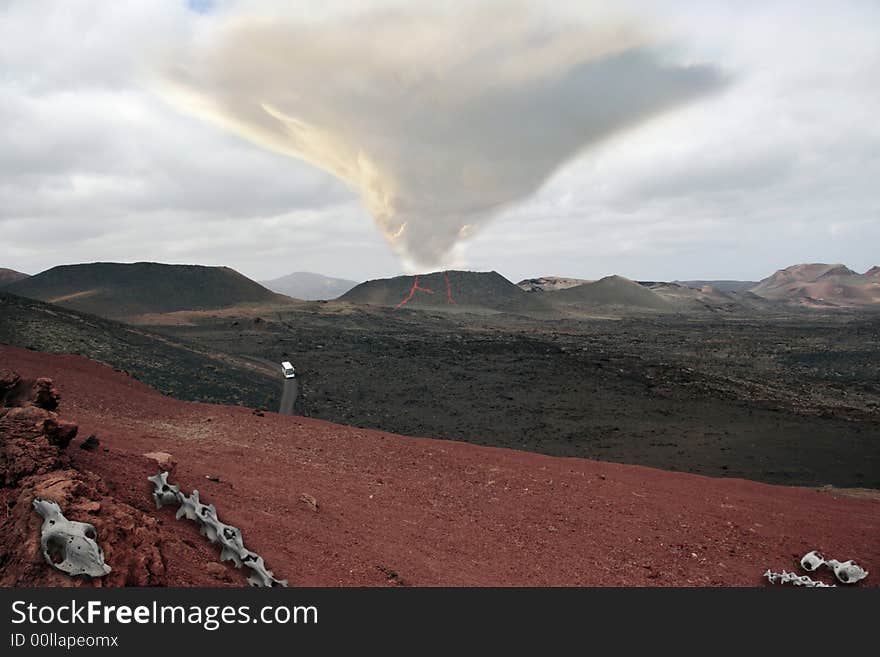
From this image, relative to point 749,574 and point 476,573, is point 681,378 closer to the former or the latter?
point 749,574

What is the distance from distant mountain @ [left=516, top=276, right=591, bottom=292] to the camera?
510ft

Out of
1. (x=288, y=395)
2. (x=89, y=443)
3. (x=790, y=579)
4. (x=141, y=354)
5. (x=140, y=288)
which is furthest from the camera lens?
(x=140, y=288)

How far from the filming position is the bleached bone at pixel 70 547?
13.9ft

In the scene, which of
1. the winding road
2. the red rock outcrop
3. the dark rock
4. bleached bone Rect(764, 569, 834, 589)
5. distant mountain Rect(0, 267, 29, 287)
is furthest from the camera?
distant mountain Rect(0, 267, 29, 287)

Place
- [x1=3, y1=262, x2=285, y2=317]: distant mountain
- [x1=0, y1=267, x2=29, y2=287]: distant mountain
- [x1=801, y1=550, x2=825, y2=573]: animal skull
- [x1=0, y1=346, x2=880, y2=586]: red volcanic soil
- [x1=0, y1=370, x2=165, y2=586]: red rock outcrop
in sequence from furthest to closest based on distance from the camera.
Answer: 1. [x1=0, y1=267, x2=29, y2=287]: distant mountain
2. [x1=3, y1=262, x2=285, y2=317]: distant mountain
3. [x1=801, y1=550, x2=825, y2=573]: animal skull
4. [x1=0, y1=346, x2=880, y2=586]: red volcanic soil
5. [x1=0, y1=370, x2=165, y2=586]: red rock outcrop

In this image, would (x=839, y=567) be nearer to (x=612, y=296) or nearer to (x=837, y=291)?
(x=612, y=296)

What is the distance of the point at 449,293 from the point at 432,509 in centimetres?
10555

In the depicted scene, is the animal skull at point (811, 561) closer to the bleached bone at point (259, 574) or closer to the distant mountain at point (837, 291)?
the bleached bone at point (259, 574)

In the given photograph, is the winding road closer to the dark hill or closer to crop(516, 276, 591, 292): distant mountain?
the dark hill

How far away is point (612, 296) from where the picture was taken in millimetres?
128875

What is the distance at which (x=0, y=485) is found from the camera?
5.24 meters

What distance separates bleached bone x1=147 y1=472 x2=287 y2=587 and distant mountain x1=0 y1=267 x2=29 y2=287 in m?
125

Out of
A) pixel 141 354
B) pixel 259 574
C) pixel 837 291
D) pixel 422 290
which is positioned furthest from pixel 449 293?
pixel 837 291

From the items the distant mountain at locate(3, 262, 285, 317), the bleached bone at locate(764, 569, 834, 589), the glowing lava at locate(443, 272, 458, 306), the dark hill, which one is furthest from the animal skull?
the glowing lava at locate(443, 272, 458, 306)
